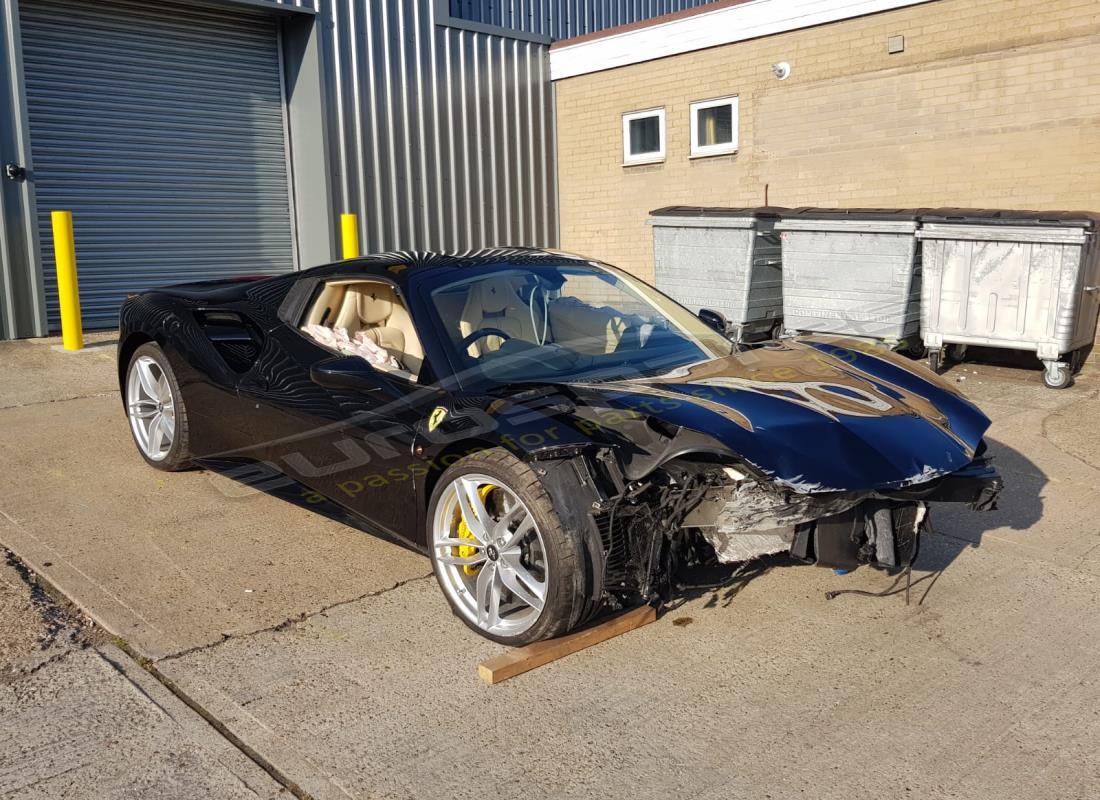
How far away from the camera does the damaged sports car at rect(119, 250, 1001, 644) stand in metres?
3.13

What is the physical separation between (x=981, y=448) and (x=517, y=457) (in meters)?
1.73

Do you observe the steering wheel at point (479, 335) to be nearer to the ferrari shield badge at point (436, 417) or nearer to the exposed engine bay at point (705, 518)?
the ferrari shield badge at point (436, 417)

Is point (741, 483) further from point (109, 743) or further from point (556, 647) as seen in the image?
point (109, 743)

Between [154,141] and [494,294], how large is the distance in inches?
356

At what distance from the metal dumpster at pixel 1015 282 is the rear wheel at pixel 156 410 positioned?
6.08m

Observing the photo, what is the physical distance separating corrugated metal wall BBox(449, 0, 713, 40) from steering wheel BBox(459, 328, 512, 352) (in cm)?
1055

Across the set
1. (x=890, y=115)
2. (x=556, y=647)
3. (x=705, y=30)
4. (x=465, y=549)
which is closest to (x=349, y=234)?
(x=705, y=30)

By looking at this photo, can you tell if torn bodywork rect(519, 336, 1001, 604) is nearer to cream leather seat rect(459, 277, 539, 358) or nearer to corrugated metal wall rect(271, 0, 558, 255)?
cream leather seat rect(459, 277, 539, 358)

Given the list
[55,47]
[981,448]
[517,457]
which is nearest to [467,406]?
[517,457]

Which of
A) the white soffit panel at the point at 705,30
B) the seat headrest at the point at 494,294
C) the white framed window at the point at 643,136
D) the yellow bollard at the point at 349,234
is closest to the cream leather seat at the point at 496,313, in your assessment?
the seat headrest at the point at 494,294

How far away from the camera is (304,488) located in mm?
4266

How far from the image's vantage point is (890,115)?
1012cm

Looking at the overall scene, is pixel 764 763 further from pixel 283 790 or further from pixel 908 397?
pixel 908 397

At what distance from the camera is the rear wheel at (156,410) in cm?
514
